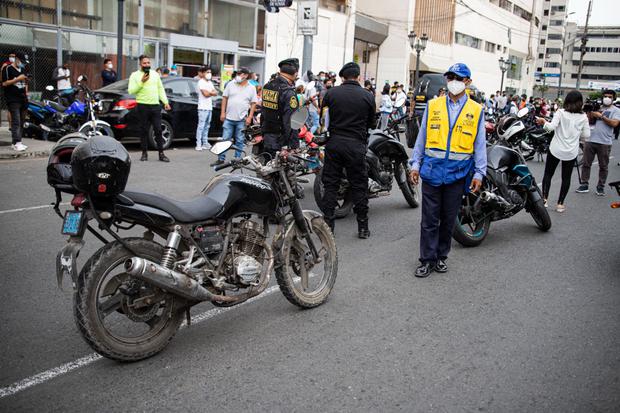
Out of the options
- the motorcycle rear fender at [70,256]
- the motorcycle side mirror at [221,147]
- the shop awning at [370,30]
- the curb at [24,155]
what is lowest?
the curb at [24,155]

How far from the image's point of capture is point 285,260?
173 inches

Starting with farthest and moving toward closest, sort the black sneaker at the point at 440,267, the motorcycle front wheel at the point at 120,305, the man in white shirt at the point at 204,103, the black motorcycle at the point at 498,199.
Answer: the man in white shirt at the point at 204,103 < the black motorcycle at the point at 498,199 < the black sneaker at the point at 440,267 < the motorcycle front wheel at the point at 120,305

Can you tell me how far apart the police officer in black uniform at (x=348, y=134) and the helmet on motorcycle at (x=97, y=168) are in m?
3.68

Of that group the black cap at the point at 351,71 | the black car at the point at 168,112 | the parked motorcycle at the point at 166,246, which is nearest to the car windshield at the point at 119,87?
the black car at the point at 168,112

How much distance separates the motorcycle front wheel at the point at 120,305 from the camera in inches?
131

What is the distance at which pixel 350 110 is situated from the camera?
6.65m

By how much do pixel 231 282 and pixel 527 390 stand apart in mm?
Result: 1987

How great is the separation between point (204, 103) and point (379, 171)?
21.6 ft

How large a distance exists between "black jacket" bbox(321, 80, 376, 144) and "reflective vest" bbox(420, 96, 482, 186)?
45.4 inches

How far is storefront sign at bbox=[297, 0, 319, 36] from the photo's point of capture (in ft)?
50.9

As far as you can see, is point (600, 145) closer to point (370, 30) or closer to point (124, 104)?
point (124, 104)

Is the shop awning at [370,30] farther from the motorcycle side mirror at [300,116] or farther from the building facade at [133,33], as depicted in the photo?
the motorcycle side mirror at [300,116]

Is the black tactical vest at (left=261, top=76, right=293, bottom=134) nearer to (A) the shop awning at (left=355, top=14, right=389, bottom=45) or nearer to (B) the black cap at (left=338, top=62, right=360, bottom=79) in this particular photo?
(B) the black cap at (left=338, top=62, right=360, bottom=79)

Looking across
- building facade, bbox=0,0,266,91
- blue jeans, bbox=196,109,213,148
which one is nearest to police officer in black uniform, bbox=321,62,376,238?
blue jeans, bbox=196,109,213,148
